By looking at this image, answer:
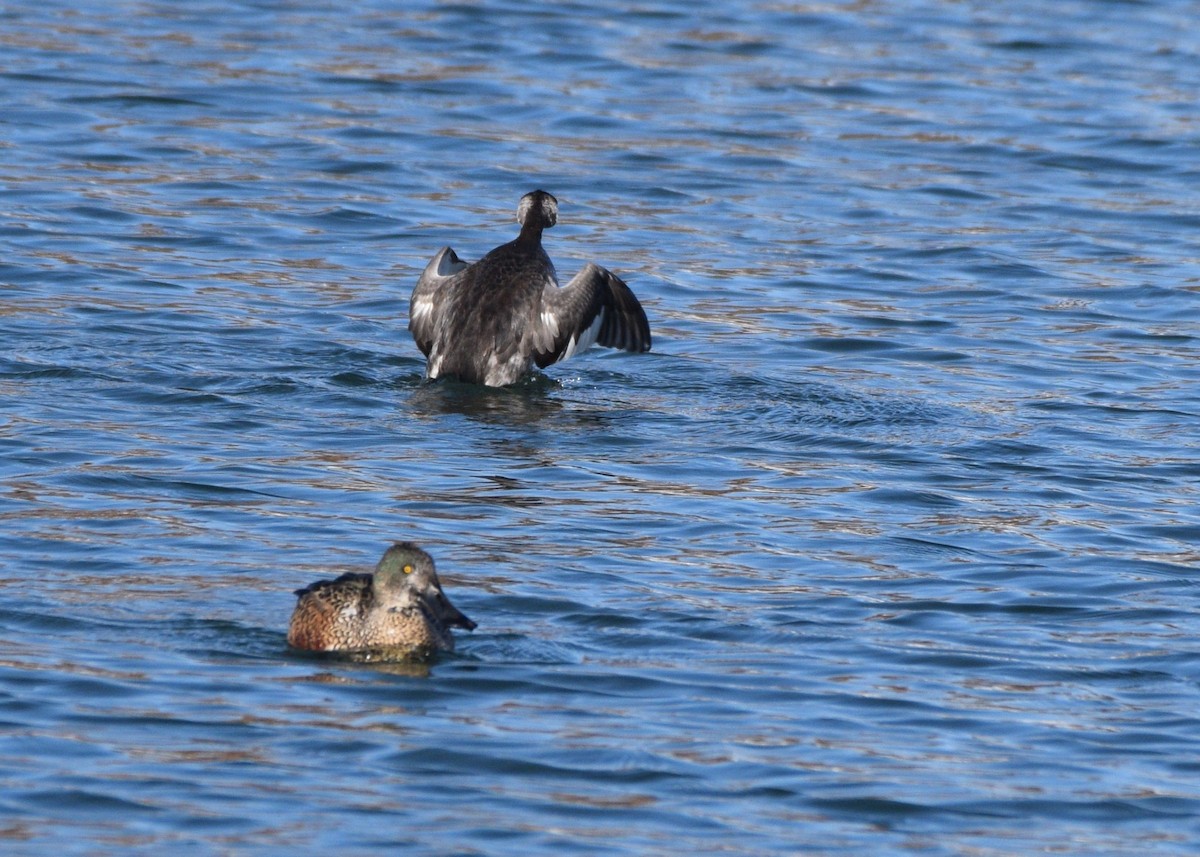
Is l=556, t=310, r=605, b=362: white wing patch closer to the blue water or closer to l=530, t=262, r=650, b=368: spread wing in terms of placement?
l=530, t=262, r=650, b=368: spread wing

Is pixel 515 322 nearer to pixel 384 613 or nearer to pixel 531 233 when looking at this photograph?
pixel 531 233

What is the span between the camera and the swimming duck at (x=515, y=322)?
510 inches

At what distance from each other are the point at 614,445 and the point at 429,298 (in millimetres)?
2226

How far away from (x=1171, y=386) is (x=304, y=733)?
7465 mm

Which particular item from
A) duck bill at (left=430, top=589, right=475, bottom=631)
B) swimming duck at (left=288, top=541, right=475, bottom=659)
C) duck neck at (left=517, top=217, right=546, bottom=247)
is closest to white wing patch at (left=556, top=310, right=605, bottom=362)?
duck neck at (left=517, top=217, right=546, bottom=247)

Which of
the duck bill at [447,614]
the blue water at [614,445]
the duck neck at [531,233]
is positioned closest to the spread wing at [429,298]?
the blue water at [614,445]

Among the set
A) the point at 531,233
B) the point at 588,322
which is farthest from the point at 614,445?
the point at 531,233

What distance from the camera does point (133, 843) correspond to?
6426mm

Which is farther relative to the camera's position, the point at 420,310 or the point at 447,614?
the point at 420,310

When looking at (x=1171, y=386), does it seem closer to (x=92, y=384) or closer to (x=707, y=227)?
(x=707, y=227)

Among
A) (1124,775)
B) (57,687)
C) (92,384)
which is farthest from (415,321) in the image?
(1124,775)

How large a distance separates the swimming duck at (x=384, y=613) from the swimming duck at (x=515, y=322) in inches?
190

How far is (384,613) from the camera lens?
26.7ft

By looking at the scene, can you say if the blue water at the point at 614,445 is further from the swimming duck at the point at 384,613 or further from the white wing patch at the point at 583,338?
the white wing patch at the point at 583,338
